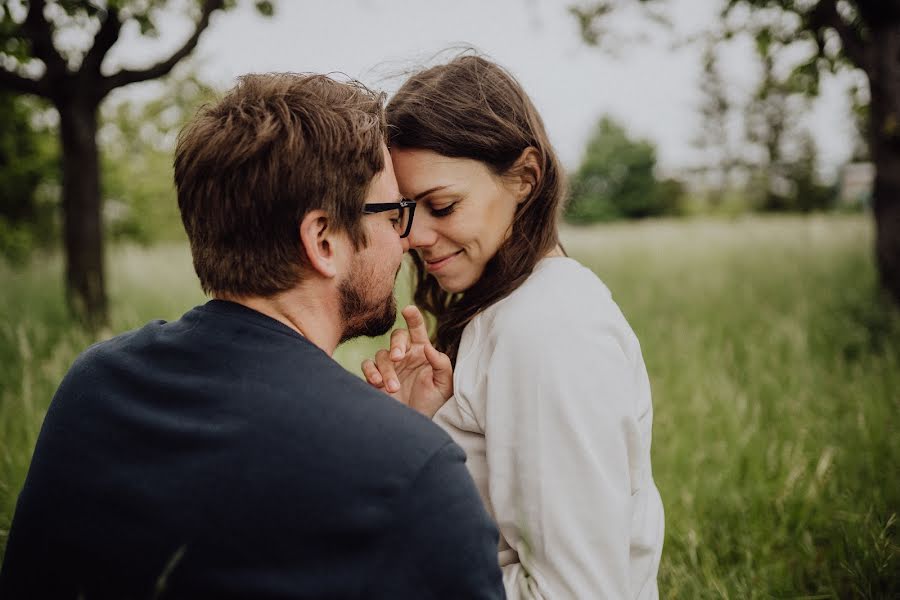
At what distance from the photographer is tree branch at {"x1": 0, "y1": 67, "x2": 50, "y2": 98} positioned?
525 centimetres

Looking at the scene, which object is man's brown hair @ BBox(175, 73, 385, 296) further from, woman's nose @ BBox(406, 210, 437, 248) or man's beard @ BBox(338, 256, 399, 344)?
woman's nose @ BBox(406, 210, 437, 248)

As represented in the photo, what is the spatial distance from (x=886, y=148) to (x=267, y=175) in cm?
655

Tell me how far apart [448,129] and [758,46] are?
530 cm

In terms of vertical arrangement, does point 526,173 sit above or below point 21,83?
below

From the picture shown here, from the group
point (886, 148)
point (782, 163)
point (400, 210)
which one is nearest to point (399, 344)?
point (400, 210)

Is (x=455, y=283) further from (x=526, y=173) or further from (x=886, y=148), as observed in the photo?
(x=886, y=148)

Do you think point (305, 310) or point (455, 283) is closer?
point (305, 310)

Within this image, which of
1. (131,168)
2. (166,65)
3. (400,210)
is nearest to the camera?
(400,210)

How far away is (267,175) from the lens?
4.80 feet

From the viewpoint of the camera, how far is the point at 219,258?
1.54 meters

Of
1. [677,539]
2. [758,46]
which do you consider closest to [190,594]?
[677,539]

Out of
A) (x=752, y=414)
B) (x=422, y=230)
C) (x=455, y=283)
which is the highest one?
(x=422, y=230)

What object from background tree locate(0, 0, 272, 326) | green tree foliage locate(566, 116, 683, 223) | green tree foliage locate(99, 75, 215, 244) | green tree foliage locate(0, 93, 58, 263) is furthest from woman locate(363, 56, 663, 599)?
green tree foliage locate(566, 116, 683, 223)

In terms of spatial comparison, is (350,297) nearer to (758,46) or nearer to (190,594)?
(190,594)
